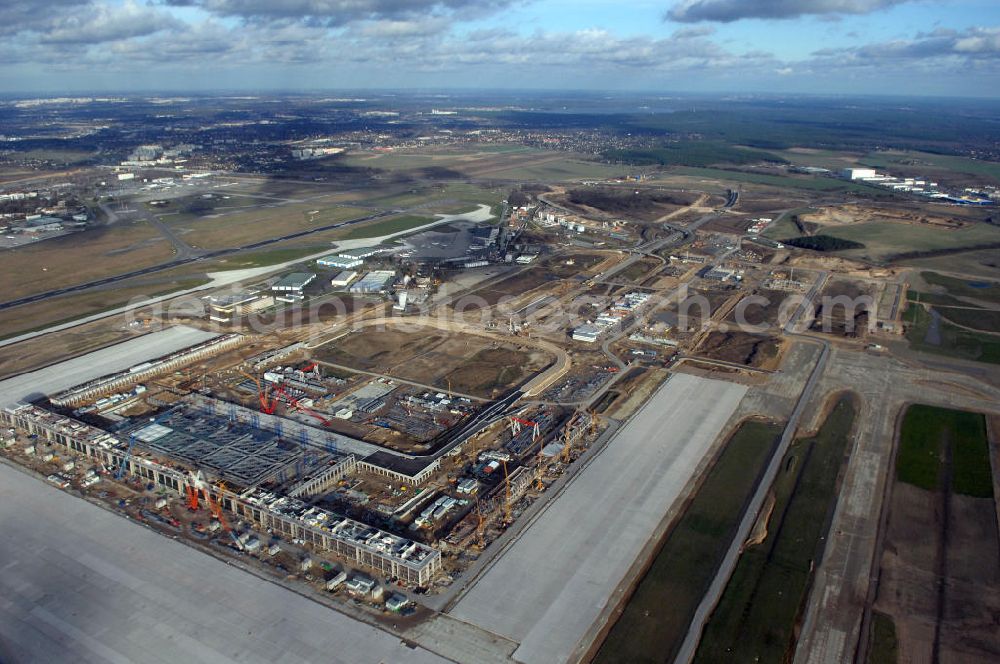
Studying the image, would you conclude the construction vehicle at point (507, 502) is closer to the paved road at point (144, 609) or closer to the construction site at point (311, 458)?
the construction site at point (311, 458)

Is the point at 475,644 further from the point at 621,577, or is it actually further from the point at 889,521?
the point at 889,521

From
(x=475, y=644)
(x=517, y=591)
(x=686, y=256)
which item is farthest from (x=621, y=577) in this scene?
(x=686, y=256)

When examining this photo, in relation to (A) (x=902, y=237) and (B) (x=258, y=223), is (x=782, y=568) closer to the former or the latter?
(A) (x=902, y=237)

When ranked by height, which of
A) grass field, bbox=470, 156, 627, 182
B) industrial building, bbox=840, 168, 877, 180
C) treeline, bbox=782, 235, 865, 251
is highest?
industrial building, bbox=840, 168, 877, 180

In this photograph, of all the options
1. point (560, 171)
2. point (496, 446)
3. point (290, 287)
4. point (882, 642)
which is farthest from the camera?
Result: point (560, 171)

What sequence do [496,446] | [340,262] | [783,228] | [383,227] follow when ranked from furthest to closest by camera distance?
[783,228], [383,227], [340,262], [496,446]

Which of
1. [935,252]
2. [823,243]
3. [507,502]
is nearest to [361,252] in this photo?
[507,502]

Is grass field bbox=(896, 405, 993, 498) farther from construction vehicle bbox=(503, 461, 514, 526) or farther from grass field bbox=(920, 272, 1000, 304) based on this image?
grass field bbox=(920, 272, 1000, 304)

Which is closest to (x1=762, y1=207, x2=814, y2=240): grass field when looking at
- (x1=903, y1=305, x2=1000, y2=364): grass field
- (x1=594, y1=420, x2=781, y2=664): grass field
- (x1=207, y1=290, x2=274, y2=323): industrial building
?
(x1=903, y1=305, x2=1000, y2=364): grass field
